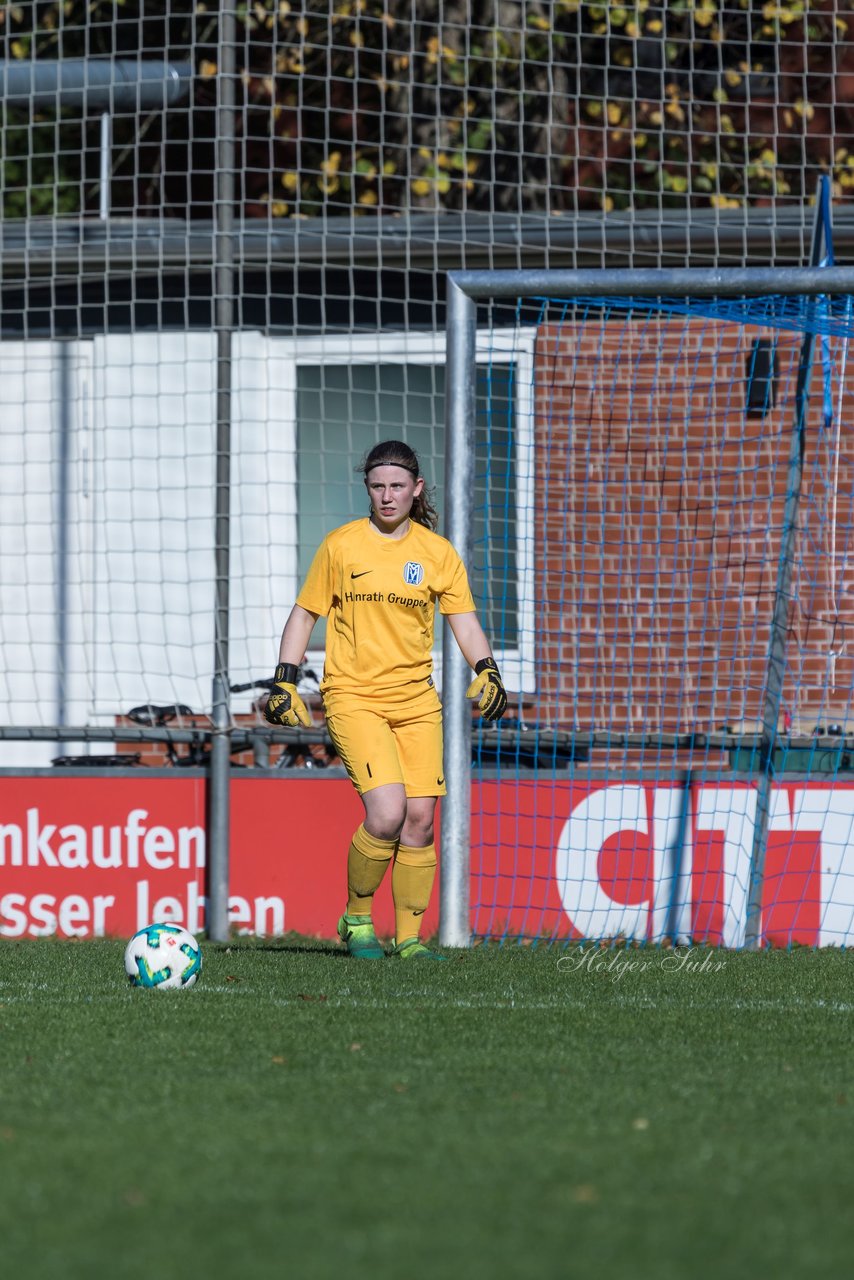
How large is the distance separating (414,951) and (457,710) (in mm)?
1023

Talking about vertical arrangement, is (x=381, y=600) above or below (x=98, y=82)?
below

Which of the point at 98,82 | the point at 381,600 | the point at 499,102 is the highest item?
the point at 499,102

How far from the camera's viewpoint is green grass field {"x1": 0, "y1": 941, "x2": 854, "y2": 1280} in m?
2.85

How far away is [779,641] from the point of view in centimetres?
774

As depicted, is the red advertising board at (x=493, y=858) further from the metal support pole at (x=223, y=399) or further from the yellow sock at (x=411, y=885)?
the yellow sock at (x=411, y=885)

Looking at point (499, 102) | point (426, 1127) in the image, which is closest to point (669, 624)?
point (426, 1127)

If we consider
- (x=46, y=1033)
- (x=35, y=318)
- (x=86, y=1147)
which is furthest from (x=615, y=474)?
(x=86, y=1147)

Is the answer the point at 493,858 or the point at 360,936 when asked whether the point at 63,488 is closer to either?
the point at 493,858

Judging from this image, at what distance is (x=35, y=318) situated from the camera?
9.54m

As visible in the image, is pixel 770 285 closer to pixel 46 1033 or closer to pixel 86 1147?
pixel 46 1033

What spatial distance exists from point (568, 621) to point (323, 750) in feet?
4.45

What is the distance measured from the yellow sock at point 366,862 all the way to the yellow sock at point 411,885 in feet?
0.22

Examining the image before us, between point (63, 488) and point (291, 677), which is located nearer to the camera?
point (291, 677)

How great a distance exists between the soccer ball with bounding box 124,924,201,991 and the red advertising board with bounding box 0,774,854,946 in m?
1.98
